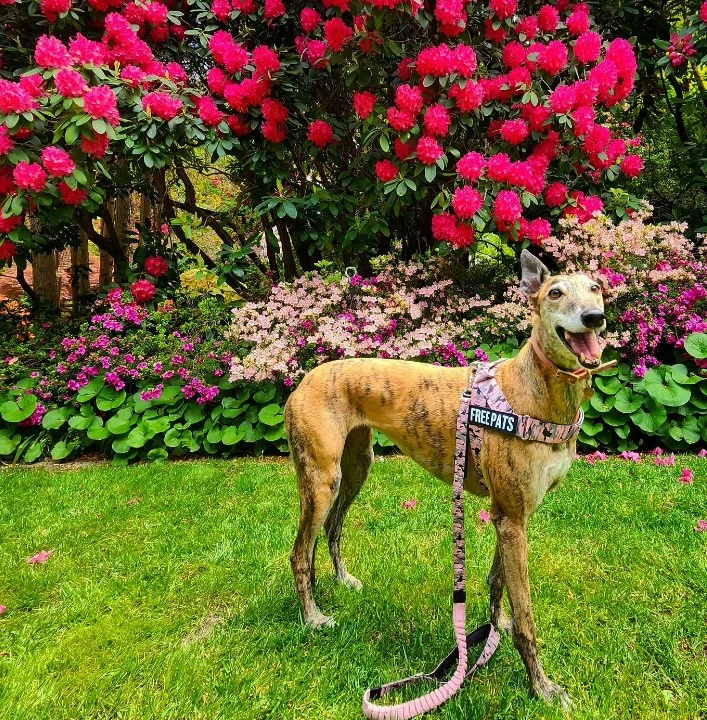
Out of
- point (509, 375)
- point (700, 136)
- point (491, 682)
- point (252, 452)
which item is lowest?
point (252, 452)

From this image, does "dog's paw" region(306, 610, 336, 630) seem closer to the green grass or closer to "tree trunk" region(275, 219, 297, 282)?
the green grass

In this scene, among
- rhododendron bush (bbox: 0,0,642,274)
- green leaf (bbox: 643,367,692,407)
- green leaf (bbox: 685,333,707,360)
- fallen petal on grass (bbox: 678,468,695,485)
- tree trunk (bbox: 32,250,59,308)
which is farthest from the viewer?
tree trunk (bbox: 32,250,59,308)

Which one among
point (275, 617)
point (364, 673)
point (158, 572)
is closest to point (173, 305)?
point (158, 572)

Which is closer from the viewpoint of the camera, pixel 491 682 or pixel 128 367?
pixel 491 682

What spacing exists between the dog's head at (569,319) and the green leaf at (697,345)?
3.60 m

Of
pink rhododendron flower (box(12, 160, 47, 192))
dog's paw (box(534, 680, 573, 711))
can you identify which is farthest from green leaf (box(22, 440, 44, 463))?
dog's paw (box(534, 680, 573, 711))

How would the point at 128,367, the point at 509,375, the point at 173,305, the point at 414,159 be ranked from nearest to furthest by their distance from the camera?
the point at 509,375
the point at 414,159
the point at 128,367
the point at 173,305

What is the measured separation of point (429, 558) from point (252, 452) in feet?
8.89

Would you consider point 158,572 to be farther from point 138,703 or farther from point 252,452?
point 252,452

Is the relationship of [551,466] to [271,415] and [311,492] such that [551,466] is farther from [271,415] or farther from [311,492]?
[271,415]

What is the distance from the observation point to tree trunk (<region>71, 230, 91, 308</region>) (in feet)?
23.8

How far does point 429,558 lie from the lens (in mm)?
3061

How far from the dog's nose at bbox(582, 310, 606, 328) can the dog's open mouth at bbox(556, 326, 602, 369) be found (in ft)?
0.18

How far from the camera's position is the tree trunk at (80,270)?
23.8ft
